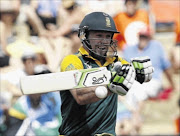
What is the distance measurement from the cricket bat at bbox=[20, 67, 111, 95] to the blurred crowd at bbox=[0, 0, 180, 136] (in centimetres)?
344

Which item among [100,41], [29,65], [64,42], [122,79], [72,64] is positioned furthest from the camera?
[64,42]

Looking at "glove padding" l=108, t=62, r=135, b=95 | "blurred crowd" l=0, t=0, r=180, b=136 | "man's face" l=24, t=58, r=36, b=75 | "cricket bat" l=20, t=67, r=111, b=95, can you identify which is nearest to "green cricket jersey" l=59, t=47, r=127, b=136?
"cricket bat" l=20, t=67, r=111, b=95

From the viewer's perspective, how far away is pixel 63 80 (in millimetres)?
3301

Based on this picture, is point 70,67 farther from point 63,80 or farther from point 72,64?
point 63,80

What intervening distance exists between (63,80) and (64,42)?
4.56 metres

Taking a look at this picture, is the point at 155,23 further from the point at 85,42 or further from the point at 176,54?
the point at 85,42

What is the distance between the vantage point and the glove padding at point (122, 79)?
324 centimetres

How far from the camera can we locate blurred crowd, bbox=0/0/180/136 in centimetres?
725

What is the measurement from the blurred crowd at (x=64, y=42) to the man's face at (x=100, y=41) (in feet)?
10.1

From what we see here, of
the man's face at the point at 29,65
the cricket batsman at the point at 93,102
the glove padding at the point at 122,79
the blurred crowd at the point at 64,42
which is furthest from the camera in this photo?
the blurred crowd at the point at 64,42

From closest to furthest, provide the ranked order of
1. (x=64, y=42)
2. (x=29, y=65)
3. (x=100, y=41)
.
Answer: (x=100, y=41) < (x=29, y=65) < (x=64, y=42)

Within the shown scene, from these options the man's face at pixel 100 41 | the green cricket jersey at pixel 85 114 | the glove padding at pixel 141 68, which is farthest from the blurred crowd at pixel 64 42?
the glove padding at pixel 141 68

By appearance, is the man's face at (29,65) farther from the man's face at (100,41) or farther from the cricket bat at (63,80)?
the cricket bat at (63,80)

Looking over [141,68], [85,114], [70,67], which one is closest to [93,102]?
[85,114]
